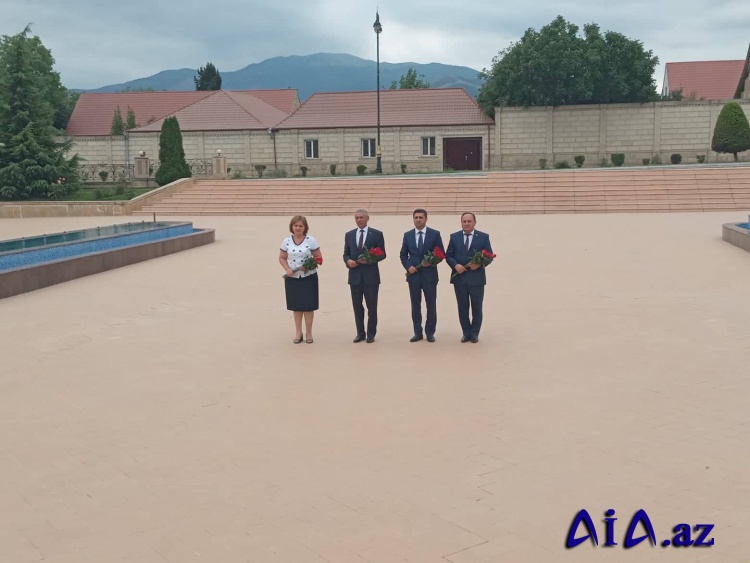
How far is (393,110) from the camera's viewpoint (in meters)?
51.8

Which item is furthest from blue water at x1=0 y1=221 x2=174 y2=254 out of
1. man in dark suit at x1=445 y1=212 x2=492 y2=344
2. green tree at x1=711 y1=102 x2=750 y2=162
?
green tree at x1=711 y1=102 x2=750 y2=162

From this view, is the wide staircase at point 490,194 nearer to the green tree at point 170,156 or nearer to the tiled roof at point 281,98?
the green tree at point 170,156

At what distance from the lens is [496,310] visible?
456 inches

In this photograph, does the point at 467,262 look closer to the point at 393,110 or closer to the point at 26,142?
the point at 26,142

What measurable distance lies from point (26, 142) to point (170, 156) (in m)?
6.47

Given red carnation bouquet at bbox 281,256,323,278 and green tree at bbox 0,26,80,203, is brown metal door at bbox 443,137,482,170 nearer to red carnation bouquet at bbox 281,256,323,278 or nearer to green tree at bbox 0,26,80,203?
green tree at bbox 0,26,80,203

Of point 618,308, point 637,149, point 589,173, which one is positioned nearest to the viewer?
point 618,308

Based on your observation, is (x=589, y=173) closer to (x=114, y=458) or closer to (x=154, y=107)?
(x=114, y=458)

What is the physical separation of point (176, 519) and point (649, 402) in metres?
4.19

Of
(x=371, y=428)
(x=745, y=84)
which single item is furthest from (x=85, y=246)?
(x=745, y=84)

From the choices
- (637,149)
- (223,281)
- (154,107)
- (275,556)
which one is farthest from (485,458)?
(154,107)

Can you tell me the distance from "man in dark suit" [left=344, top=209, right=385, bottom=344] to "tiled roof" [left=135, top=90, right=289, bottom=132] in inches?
1710

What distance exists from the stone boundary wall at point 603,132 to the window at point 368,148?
759cm

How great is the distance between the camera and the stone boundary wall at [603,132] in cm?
4847
